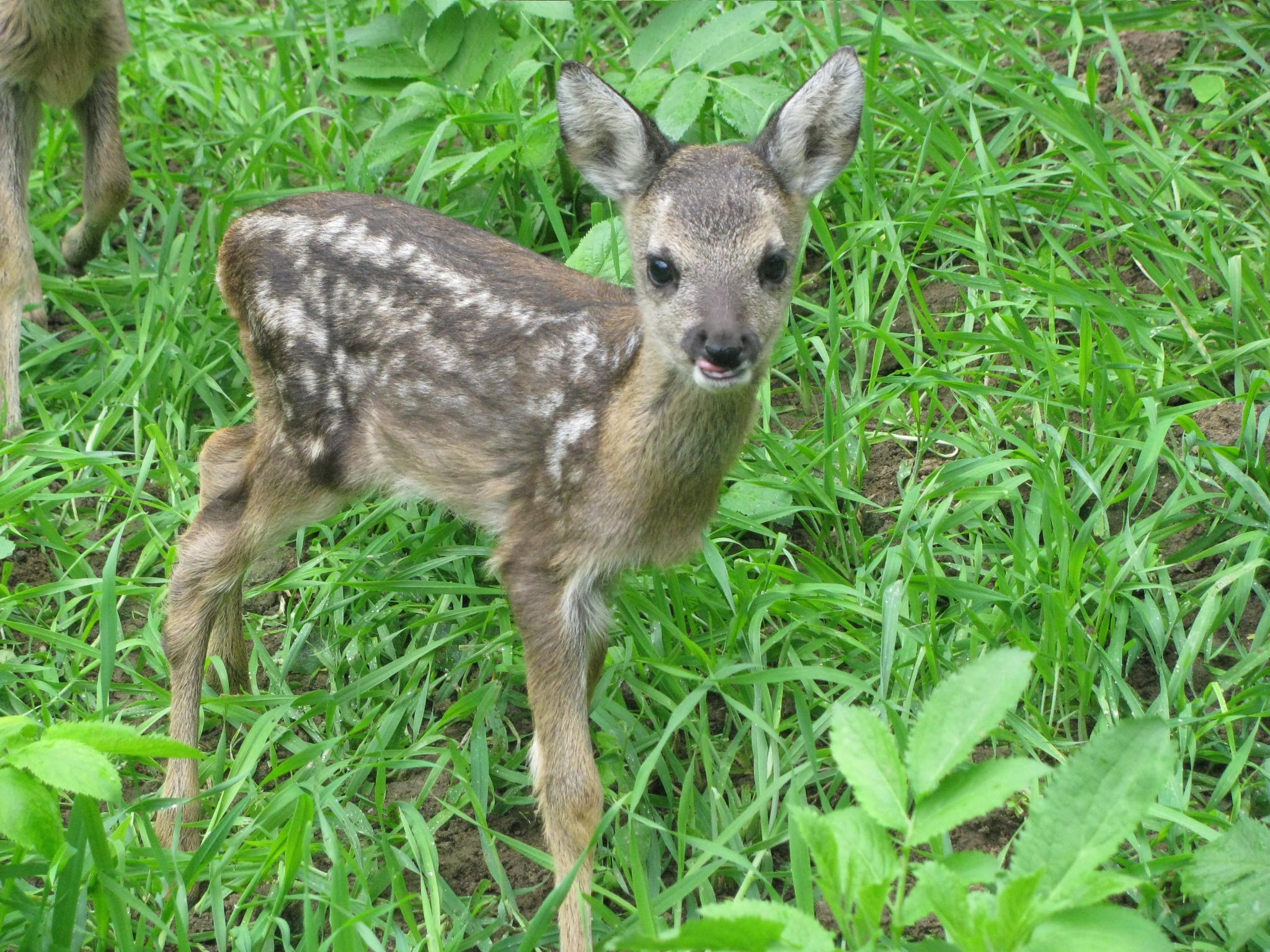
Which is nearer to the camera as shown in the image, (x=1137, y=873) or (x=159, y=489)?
(x=1137, y=873)

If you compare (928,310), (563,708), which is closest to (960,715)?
(563,708)

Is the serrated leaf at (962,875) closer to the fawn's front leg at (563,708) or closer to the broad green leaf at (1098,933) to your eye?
the broad green leaf at (1098,933)

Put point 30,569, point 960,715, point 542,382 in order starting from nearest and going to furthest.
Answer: point 960,715, point 542,382, point 30,569

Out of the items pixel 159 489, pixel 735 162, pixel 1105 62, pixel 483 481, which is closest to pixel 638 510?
pixel 483 481

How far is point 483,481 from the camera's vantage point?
3.63m

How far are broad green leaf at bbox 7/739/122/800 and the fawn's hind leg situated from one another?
1.29 metres

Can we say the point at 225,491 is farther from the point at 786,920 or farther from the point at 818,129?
the point at 786,920

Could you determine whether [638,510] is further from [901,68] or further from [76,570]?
[901,68]

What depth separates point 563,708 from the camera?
3305 mm

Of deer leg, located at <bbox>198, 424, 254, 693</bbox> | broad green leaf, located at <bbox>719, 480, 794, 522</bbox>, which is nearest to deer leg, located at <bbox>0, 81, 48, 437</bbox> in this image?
deer leg, located at <bbox>198, 424, 254, 693</bbox>

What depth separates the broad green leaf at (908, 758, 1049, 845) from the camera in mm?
1973

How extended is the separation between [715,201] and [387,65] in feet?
6.40

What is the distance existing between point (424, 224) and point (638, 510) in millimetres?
1035

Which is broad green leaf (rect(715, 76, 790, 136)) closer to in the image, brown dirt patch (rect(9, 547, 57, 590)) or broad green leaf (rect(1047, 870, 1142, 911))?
brown dirt patch (rect(9, 547, 57, 590))
